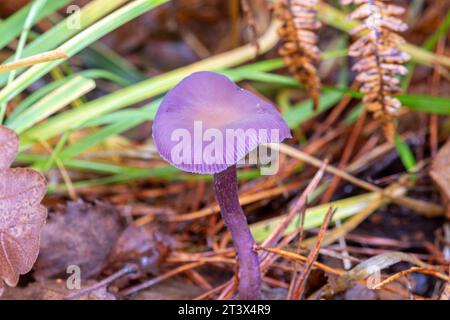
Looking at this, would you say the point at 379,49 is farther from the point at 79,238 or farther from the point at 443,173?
the point at 79,238

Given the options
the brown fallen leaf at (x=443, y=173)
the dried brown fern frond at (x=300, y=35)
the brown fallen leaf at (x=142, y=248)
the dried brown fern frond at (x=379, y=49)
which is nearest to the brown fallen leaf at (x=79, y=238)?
the brown fallen leaf at (x=142, y=248)

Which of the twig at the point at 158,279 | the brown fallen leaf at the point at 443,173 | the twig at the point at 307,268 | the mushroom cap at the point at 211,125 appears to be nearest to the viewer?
the mushroom cap at the point at 211,125

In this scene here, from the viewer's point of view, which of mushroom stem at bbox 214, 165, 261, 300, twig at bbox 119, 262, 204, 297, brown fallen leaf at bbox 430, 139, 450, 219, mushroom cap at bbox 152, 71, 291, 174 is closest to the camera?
mushroom cap at bbox 152, 71, 291, 174

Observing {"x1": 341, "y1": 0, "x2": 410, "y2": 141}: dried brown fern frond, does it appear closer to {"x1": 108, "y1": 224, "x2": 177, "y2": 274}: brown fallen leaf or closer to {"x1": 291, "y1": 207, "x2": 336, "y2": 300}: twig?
{"x1": 291, "y1": 207, "x2": 336, "y2": 300}: twig

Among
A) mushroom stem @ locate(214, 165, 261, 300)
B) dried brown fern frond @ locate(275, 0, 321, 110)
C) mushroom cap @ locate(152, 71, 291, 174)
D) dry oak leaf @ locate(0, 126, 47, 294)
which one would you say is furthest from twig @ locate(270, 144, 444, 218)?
dry oak leaf @ locate(0, 126, 47, 294)

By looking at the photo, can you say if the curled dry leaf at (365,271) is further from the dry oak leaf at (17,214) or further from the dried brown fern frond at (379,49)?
the dry oak leaf at (17,214)

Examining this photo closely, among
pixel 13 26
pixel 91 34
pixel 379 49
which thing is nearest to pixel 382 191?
pixel 379 49
